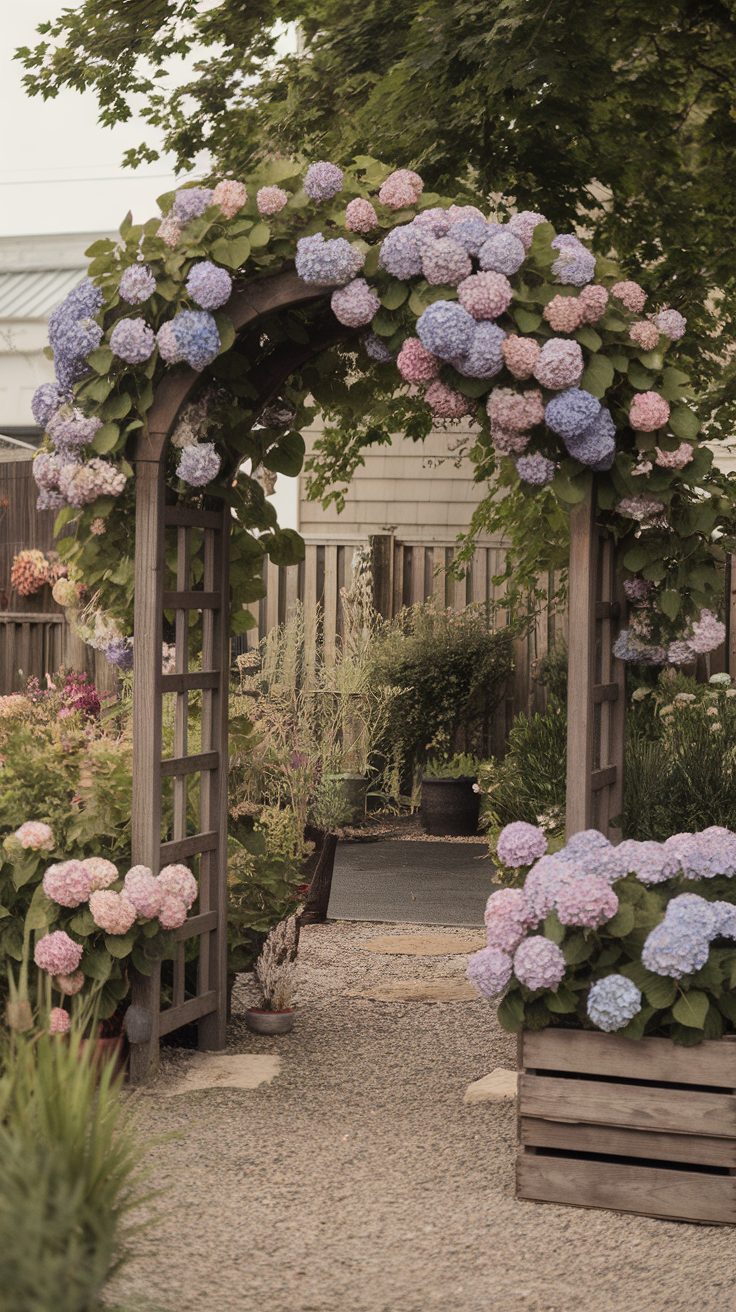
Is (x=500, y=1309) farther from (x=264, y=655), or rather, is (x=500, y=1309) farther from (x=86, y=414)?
(x=264, y=655)

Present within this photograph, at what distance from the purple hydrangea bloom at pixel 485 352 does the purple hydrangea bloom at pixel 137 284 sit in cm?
92

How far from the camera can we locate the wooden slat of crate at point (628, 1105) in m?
3.22

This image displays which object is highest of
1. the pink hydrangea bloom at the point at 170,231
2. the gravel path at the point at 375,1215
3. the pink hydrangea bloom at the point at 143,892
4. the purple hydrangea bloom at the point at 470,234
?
the pink hydrangea bloom at the point at 170,231

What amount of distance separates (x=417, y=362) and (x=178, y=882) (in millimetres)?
1577

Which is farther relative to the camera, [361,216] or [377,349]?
[377,349]

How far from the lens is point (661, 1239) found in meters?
3.15

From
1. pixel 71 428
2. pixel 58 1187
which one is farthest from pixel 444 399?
pixel 58 1187

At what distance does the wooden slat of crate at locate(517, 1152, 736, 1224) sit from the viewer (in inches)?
127

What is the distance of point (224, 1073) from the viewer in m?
4.35

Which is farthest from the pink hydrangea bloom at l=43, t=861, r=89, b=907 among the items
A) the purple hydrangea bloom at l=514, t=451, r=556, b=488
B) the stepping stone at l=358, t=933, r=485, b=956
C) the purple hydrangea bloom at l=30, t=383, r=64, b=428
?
the stepping stone at l=358, t=933, r=485, b=956

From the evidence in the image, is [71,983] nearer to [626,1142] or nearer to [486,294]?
[626,1142]

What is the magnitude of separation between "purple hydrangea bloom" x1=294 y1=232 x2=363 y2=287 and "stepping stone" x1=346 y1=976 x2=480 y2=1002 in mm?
2685

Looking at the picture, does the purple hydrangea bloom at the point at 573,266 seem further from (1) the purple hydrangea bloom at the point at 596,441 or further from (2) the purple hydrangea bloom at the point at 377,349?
(2) the purple hydrangea bloom at the point at 377,349

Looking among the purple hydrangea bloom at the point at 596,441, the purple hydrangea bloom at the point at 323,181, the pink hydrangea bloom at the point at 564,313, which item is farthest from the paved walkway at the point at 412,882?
the purple hydrangea bloom at the point at 323,181
